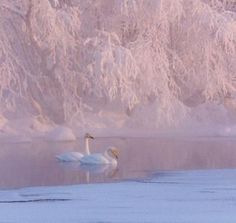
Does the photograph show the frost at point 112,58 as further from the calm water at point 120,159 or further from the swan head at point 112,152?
the swan head at point 112,152

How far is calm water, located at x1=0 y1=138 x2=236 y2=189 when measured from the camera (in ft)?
50.4

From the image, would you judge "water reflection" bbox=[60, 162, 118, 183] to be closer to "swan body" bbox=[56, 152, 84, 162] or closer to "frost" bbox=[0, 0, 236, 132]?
"swan body" bbox=[56, 152, 84, 162]

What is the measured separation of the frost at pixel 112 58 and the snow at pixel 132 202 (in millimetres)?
8242

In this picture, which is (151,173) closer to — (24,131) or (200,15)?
(24,131)

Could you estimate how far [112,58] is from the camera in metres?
22.7

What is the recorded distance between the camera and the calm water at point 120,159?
15352mm

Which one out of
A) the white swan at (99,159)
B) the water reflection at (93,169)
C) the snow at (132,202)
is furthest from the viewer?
the white swan at (99,159)

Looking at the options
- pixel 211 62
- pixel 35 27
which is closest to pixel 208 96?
pixel 211 62

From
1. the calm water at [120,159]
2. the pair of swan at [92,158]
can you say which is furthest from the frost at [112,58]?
the pair of swan at [92,158]

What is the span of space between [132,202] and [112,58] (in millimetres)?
10531

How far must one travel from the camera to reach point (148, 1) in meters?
23.6

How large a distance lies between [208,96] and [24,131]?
5.30 meters

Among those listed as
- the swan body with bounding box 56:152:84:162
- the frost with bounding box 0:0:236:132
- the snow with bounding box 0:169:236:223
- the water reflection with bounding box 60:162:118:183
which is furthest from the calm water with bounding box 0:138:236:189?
the frost with bounding box 0:0:236:132

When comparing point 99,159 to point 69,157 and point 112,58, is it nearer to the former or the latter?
point 69,157
